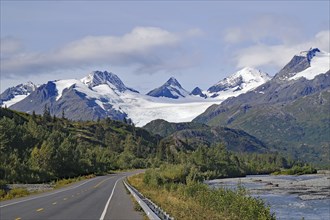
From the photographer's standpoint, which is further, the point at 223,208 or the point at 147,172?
the point at 147,172

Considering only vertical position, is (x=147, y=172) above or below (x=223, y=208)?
above

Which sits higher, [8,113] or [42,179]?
[8,113]

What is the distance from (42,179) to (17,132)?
75.8ft

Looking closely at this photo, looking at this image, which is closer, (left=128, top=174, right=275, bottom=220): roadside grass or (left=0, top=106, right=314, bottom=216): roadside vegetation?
(left=128, top=174, right=275, bottom=220): roadside grass

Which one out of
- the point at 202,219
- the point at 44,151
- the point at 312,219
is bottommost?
the point at 312,219

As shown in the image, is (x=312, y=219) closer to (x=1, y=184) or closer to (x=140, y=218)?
(x=140, y=218)

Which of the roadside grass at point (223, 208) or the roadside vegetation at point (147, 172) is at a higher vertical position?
the roadside vegetation at point (147, 172)

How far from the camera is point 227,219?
2538cm

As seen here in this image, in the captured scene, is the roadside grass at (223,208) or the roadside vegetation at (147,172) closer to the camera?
the roadside grass at (223,208)

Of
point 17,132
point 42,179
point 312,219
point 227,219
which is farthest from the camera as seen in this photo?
point 17,132

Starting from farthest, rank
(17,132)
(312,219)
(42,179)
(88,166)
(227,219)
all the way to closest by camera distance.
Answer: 1. (88,166)
2. (17,132)
3. (42,179)
4. (312,219)
5. (227,219)

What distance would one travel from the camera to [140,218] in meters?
26.8

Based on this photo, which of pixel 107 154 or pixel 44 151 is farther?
pixel 107 154

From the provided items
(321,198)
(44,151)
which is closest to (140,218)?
(321,198)
